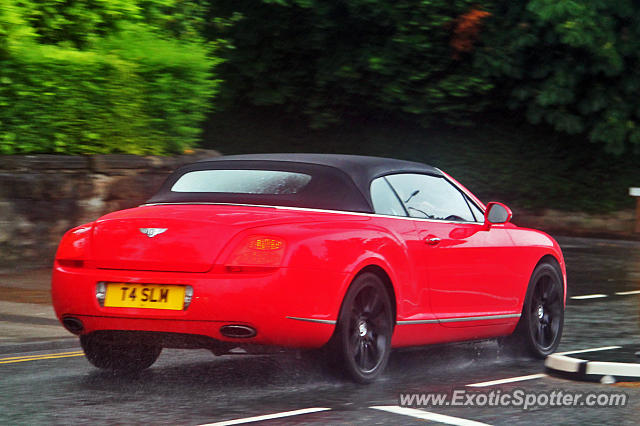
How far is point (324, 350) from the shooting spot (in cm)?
747

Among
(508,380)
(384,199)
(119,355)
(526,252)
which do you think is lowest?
(119,355)

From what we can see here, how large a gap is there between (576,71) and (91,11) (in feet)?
36.7

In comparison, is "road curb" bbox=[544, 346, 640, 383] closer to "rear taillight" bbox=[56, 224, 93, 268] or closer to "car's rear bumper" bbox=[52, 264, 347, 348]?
"car's rear bumper" bbox=[52, 264, 347, 348]

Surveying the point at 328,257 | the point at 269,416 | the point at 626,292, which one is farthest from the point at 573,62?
the point at 269,416

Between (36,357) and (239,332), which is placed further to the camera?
(36,357)

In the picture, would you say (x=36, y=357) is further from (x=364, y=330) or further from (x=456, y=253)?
(x=456, y=253)

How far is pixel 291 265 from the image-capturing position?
7.13m

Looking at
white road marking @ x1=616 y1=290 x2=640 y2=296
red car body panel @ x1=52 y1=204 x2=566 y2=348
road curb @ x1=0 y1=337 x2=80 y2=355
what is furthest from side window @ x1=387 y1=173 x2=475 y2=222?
white road marking @ x1=616 y1=290 x2=640 y2=296

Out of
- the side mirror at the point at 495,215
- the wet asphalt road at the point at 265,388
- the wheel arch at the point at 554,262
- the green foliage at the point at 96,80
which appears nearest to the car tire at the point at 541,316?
the wheel arch at the point at 554,262

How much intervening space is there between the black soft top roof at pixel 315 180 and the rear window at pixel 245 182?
5 centimetres

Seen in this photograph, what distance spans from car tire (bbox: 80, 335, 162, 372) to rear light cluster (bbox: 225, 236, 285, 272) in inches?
49.7

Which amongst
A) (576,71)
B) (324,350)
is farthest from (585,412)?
(576,71)

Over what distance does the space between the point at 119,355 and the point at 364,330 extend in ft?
5.46

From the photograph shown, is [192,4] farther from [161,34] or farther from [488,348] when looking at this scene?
[488,348]
